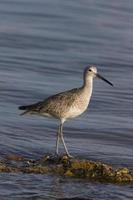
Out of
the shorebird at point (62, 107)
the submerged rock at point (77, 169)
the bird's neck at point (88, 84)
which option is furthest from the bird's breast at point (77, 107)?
the submerged rock at point (77, 169)

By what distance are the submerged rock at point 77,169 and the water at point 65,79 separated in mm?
195

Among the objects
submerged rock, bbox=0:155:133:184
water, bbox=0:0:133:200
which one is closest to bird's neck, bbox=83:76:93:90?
water, bbox=0:0:133:200

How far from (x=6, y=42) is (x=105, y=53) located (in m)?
2.17

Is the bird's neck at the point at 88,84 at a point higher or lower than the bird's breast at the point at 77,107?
higher

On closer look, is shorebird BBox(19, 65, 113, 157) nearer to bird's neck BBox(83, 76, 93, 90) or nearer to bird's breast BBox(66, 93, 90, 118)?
bird's breast BBox(66, 93, 90, 118)

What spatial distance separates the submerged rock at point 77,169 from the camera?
35.8ft

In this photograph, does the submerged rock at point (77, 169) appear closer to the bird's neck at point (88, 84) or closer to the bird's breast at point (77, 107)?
the bird's breast at point (77, 107)

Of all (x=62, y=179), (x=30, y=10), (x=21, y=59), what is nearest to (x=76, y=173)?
(x=62, y=179)

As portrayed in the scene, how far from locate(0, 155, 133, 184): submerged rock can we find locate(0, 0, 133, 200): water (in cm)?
20

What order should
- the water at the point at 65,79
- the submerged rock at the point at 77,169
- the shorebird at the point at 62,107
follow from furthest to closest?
the shorebird at the point at 62,107 < the submerged rock at the point at 77,169 < the water at the point at 65,79

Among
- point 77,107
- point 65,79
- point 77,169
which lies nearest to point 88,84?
point 77,107

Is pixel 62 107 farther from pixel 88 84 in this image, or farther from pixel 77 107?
pixel 88 84

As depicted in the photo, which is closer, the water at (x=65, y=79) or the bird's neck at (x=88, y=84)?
the water at (x=65, y=79)

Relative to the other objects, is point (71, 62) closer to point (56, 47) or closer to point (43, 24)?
point (56, 47)
